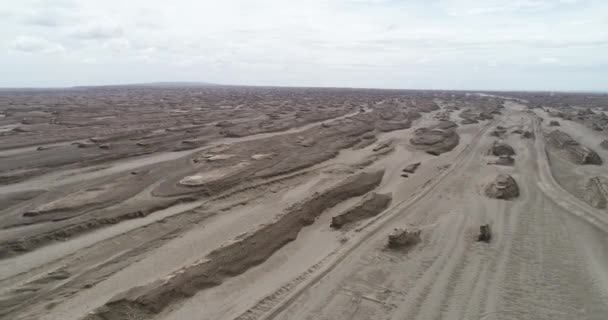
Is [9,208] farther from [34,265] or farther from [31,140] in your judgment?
[31,140]

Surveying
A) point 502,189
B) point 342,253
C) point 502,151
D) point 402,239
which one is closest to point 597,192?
point 502,189

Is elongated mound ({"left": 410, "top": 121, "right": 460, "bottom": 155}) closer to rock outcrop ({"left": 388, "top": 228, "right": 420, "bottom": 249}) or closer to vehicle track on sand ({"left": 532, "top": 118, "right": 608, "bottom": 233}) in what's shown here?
vehicle track on sand ({"left": 532, "top": 118, "right": 608, "bottom": 233})

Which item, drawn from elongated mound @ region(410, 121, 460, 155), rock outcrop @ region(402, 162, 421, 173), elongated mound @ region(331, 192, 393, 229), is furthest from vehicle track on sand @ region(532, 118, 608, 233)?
elongated mound @ region(331, 192, 393, 229)

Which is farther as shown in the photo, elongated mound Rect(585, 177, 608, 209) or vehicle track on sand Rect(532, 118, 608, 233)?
elongated mound Rect(585, 177, 608, 209)

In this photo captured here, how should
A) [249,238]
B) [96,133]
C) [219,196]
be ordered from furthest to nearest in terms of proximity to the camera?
[96,133] < [219,196] < [249,238]

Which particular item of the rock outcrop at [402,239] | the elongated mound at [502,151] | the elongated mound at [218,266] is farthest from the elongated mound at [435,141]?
the rock outcrop at [402,239]

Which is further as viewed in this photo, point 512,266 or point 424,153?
point 424,153

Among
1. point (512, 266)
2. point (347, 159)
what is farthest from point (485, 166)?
point (512, 266)
